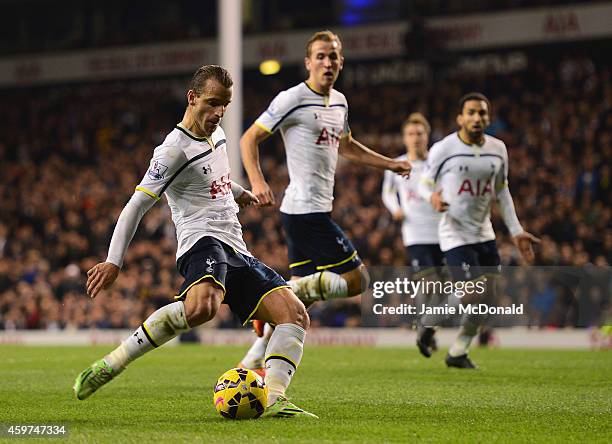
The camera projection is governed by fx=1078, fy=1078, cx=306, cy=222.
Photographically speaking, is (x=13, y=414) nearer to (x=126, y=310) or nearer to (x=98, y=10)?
(x=126, y=310)

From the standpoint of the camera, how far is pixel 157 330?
241 inches

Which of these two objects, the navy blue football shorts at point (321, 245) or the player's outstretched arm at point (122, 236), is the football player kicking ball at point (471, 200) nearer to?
the navy blue football shorts at point (321, 245)

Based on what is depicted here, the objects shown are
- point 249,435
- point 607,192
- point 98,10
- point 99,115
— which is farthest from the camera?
→ point 98,10

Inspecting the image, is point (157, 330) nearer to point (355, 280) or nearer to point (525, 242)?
point (355, 280)

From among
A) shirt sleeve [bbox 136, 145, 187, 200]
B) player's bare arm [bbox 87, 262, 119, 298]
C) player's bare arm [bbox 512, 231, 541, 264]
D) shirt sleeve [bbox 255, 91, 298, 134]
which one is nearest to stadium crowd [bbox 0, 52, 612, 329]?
player's bare arm [bbox 512, 231, 541, 264]

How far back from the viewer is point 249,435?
5.49m

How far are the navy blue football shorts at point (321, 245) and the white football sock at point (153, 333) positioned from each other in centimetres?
239

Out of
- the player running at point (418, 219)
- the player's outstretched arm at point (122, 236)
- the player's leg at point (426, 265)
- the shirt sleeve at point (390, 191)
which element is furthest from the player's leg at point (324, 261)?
the shirt sleeve at point (390, 191)

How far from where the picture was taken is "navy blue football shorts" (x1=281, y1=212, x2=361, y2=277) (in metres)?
8.39

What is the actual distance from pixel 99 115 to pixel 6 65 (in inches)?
151

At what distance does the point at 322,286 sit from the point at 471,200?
2.47m

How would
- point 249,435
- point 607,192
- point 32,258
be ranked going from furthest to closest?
point 32,258, point 607,192, point 249,435

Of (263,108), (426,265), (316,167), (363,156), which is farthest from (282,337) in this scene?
(263,108)

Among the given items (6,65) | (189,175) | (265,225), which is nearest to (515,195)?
(265,225)
